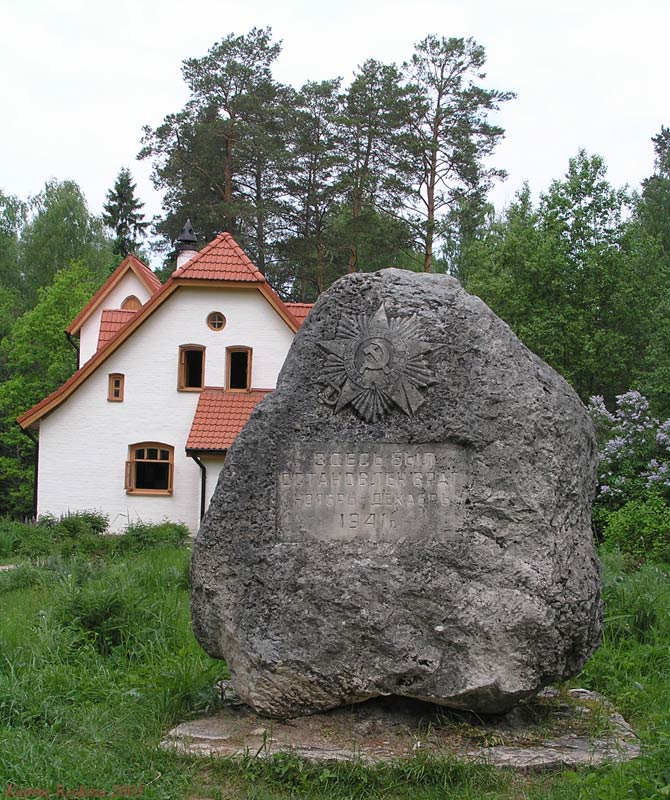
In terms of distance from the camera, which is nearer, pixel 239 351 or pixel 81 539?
pixel 81 539

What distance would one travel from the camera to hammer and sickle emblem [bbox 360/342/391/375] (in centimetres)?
498

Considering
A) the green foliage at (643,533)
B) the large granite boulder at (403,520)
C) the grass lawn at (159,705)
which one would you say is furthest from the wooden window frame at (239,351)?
the large granite boulder at (403,520)

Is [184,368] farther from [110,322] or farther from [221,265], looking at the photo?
[110,322]

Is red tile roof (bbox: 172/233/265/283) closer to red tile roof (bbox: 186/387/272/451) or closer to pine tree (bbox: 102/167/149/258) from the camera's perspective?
red tile roof (bbox: 186/387/272/451)

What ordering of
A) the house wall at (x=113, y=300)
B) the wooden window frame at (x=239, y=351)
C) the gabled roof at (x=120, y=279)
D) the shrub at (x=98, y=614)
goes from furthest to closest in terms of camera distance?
the house wall at (x=113, y=300)
the gabled roof at (x=120, y=279)
the wooden window frame at (x=239, y=351)
the shrub at (x=98, y=614)

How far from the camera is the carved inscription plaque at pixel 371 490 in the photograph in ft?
15.8

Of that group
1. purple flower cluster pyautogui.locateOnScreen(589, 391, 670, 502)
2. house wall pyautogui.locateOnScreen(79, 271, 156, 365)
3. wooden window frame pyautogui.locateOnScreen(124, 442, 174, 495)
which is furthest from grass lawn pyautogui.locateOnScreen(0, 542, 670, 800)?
house wall pyautogui.locateOnScreen(79, 271, 156, 365)

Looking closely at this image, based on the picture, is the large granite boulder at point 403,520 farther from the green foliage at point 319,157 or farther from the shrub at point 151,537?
the green foliage at point 319,157

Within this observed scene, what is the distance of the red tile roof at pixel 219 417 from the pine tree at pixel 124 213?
25.2 meters

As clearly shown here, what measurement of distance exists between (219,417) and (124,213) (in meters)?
27.2

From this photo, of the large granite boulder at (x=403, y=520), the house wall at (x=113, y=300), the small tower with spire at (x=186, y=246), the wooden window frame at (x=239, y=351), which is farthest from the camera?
the house wall at (x=113, y=300)

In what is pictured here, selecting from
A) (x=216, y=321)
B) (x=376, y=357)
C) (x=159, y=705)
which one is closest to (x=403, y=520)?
(x=376, y=357)

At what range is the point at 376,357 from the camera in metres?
5.00

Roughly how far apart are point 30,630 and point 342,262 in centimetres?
2202
